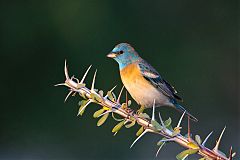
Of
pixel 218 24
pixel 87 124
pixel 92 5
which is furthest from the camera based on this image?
pixel 218 24

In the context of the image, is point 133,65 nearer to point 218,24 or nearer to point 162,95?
point 162,95

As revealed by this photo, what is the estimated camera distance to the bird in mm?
4957

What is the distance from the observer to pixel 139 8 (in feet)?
43.1

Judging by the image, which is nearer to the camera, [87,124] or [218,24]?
[87,124]

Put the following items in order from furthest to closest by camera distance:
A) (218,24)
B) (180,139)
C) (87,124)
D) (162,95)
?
(218,24) < (87,124) < (162,95) < (180,139)

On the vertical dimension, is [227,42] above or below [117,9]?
below

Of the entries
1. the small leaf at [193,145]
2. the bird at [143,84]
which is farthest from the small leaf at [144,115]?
the bird at [143,84]

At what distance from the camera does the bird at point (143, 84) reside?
4.96m

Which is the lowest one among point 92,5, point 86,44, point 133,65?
point 133,65

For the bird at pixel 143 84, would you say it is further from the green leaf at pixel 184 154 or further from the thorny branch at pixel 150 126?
the green leaf at pixel 184 154

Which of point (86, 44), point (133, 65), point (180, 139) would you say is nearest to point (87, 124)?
point (86, 44)

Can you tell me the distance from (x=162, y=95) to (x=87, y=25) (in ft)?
26.3

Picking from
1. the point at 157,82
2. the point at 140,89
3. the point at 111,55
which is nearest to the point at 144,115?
the point at 140,89

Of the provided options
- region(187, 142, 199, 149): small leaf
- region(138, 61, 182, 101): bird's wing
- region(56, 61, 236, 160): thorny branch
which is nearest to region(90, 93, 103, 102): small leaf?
region(56, 61, 236, 160): thorny branch
